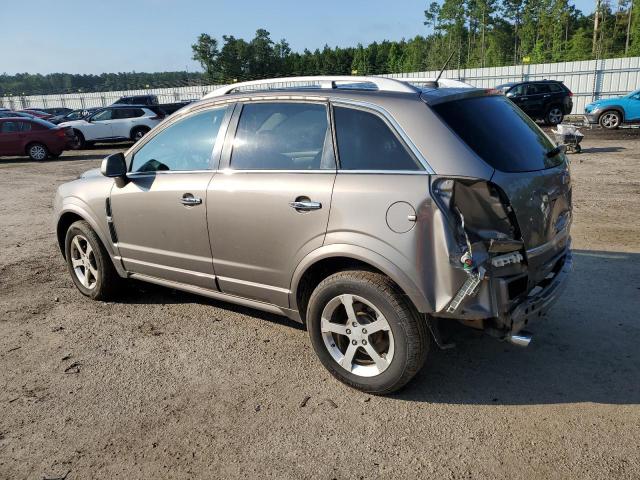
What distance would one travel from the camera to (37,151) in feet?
61.6

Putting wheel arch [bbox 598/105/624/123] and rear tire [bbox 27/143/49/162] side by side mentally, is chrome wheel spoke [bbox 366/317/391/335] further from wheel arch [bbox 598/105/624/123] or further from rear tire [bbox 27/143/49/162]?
wheel arch [bbox 598/105/624/123]

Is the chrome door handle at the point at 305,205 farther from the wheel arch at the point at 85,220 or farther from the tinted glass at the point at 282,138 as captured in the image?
the wheel arch at the point at 85,220

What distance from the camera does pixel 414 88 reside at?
3352 millimetres

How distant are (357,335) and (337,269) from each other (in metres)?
0.45

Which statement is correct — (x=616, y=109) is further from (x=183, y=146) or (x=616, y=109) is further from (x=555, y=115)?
(x=183, y=146)

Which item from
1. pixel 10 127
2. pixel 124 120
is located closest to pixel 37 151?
pixel 10 127

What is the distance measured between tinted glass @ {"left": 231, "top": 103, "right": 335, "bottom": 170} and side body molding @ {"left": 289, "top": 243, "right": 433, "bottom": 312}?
563 mm

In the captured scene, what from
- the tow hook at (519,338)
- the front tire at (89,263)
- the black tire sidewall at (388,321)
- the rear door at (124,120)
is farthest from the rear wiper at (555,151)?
the rear door at (124,120)

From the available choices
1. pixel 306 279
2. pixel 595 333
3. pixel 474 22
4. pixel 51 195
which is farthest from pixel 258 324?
pixel 474 22

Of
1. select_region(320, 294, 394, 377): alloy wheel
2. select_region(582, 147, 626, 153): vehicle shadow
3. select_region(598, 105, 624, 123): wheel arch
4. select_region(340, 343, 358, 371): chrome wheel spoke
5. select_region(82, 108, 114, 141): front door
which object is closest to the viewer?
select_region(320, 294, 394, 377): alloy wheel

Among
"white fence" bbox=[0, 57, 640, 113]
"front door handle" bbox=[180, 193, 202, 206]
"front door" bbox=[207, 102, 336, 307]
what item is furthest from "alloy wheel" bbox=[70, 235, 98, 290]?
"white fence" bbox=[0, 57, 640, 113]

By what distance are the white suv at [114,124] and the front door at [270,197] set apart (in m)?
19.3

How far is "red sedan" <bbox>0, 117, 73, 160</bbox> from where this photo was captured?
18531 millimetres

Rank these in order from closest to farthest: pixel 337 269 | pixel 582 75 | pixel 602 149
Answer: pixel 337 269, pixel 602 149, pixel 582 75
